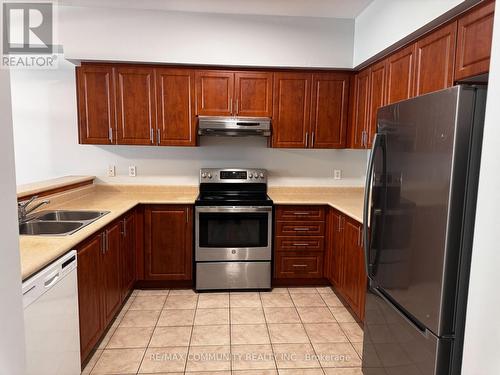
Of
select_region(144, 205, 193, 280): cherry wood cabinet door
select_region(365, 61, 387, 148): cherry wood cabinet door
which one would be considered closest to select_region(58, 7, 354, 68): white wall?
select_region(365, 61, 387, 148): cherry wood cabinet door

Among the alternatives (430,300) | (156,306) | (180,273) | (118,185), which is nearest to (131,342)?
(156,306)

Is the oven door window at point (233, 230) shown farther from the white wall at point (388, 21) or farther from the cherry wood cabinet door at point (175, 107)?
the white wall at point (388, 21)

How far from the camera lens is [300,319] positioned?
8.96ft

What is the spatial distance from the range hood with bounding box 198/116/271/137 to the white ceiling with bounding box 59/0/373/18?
993mm

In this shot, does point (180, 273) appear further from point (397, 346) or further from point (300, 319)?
point (397, 346)

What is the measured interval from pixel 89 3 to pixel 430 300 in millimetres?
3446

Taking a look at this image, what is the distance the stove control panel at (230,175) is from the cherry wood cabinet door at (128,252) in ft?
2.92

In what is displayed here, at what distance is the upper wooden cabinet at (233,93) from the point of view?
3.25 m

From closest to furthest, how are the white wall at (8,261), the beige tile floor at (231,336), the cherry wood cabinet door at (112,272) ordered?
the white wall at (8,261) → the beige tile floor at (231,336) → the cherry wood cabinet door at (112,272)

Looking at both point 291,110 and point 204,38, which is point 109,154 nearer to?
point 204,38

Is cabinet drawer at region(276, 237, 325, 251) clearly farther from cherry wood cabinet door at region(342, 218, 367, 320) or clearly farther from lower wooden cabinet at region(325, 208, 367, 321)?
cherry wood cabinet door at region(342, 218, 367, 320)

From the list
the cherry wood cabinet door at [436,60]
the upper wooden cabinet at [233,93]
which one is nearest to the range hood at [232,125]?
the upper wooden cabinet at [233,93]

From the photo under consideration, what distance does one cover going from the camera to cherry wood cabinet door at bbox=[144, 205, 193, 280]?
317 centimetres

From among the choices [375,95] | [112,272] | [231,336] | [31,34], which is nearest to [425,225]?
[231,336]
